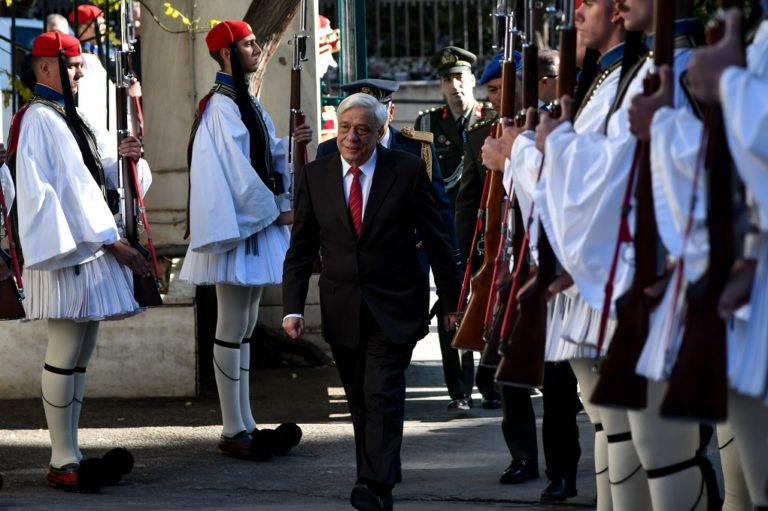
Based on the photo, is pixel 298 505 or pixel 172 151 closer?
pixel 298 505

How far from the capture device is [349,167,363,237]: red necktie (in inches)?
268

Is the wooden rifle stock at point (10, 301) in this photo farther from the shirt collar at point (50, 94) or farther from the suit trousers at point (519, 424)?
the suit trousers at point (519, 424)

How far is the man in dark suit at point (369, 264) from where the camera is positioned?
6.67 m

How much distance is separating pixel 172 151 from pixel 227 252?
111 inches

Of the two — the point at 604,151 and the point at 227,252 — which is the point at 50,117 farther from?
the point at 604,151

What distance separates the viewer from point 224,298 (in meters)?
8.38

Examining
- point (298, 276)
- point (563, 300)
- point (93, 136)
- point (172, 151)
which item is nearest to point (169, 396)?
point (172, 151)

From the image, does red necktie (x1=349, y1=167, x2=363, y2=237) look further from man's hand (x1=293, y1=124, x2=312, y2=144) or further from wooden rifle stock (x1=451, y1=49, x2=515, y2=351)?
man's hand (x1=293, y1=124, x2=312, y2=144)

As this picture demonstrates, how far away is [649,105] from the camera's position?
406 centimetres

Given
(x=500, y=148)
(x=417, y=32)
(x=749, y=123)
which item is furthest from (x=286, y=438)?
(x=417, y=32)

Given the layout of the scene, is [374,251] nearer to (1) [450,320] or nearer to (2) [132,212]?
(1) [450,320]

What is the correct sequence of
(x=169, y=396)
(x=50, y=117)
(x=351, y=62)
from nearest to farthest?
(x=50, y=117) → (x=169, y=396) → (x=351, y=62)

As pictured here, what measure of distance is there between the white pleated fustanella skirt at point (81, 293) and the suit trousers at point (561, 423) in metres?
2.14

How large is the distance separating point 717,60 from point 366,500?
11.0 ft
